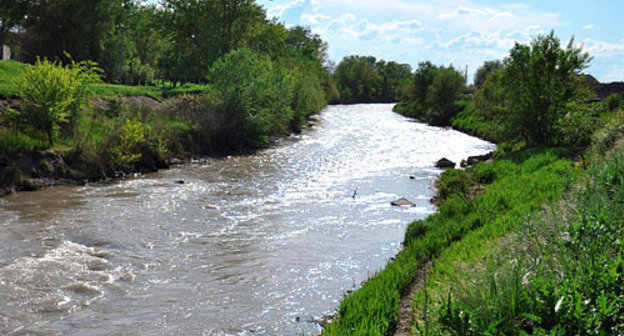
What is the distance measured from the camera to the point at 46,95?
1942 cm

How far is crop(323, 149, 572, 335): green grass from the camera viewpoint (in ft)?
24.2

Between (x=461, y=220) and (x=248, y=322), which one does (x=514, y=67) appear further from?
(x=248, y=322)

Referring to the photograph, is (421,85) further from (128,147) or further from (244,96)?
(128,147)

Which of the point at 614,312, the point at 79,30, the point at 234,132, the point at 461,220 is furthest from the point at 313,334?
the point at 79,30

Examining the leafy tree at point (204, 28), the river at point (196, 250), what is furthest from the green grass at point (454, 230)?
the leafy tree at point (204, 28)

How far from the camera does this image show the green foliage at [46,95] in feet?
63.5

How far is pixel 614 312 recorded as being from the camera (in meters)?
4.42

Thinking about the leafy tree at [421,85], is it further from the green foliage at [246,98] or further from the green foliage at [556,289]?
the green foliage at [556,289]

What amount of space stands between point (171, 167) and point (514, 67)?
767 inches

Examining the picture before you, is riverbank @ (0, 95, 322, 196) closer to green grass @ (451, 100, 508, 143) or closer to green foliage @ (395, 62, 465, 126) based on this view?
green grass @ (451, 100, 508, 143)

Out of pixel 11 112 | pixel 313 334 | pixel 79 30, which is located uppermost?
pixel 79 30

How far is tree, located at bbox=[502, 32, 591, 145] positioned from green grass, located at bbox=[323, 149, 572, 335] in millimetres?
4917

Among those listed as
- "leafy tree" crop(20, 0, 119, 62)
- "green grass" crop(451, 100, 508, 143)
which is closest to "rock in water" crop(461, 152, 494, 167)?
"green grass" crop(451, 100, 508, 143)

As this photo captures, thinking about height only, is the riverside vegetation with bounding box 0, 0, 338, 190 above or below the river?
above
